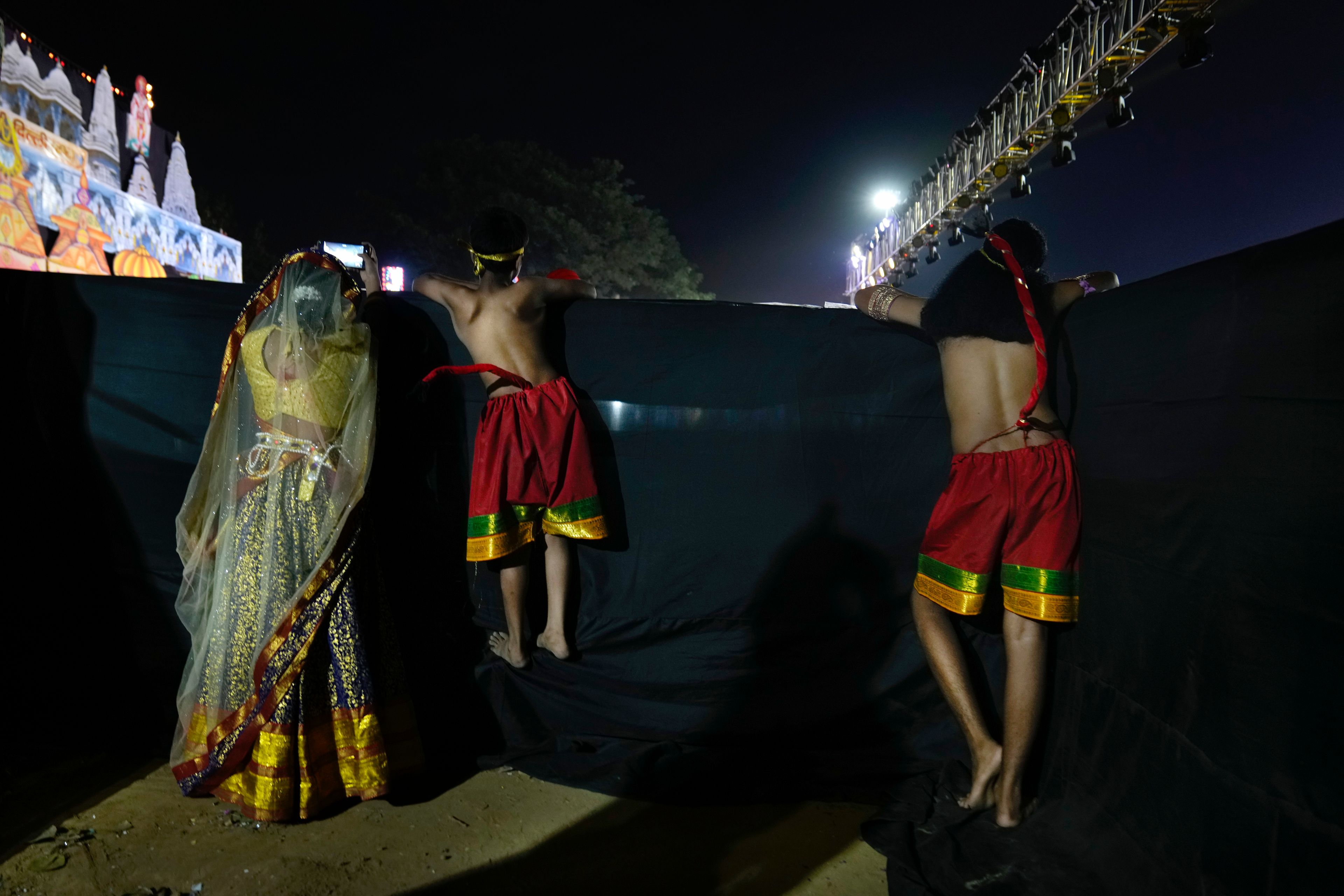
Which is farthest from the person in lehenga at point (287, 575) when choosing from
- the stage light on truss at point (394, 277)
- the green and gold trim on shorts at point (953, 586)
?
the stage light on truss at point (394, 277)

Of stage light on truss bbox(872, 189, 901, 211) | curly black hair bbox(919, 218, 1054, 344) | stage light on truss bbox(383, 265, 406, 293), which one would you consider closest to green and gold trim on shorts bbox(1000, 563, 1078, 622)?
curly black hair bbox(919, 218, 1054, 344)

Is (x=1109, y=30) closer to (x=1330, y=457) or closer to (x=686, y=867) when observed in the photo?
(x=1330, y=457)

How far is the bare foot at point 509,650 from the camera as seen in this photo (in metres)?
2.45

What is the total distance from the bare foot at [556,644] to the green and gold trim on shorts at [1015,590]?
122cm

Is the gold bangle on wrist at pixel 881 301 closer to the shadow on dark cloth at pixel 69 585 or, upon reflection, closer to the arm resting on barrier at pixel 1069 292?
the arm resting on barrier at pixel 1069 292

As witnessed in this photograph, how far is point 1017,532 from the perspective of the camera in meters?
1.95

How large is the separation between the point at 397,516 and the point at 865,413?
169cm

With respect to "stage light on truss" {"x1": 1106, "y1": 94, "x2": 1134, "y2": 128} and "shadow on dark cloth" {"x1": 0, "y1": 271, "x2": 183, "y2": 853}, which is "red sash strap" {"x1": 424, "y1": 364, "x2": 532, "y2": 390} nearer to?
"shadow on dark cloth" {"x1": 0, "y1": 271, "x2": 183, "y2": 853}

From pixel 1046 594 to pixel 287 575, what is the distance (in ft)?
7.08

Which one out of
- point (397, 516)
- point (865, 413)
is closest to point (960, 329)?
point (865, 413)

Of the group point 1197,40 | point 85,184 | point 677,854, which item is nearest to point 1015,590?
point 677,854

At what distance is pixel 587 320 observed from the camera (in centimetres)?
249

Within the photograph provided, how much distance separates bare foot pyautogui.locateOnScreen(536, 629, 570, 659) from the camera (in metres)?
2.46

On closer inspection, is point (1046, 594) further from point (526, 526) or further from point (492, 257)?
point (492, 257)
